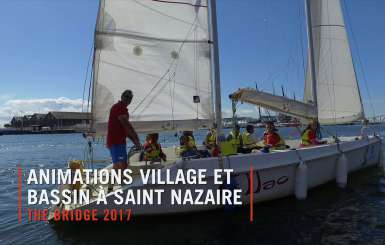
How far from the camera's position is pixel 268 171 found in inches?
324

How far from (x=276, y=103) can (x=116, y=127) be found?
18.6 feet

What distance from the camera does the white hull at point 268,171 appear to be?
7.27m

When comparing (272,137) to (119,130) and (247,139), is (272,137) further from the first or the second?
(119,130)

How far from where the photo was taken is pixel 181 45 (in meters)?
8.82

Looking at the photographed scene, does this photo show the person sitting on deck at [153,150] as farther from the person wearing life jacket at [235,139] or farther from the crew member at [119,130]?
the person wearing life jacket at [235,139]

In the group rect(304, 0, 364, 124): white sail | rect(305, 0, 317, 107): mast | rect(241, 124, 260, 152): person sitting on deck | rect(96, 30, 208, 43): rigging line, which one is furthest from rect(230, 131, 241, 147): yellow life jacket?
rect(304, 0, 364, 124): white sail

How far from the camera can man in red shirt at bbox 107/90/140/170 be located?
681cm

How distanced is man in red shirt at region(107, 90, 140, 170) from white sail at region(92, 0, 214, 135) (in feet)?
4.20

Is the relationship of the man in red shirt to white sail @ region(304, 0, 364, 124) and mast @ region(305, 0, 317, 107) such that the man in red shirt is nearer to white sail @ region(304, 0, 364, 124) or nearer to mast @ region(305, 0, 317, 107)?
mast @ region(305, 0, 317, 107)

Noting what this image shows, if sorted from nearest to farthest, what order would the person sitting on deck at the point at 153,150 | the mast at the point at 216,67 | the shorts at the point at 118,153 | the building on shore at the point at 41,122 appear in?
the shorts at the point at 118,153, the person sitting on deck at the point at 153,150, the mast at the point at 216,67, the building on shore at the point at 41,122

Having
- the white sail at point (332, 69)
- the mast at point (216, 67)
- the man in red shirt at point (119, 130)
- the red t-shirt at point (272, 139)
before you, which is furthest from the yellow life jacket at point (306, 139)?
the man in red shirt at point (119, 130)

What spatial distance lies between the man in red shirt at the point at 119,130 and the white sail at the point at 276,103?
4.38m

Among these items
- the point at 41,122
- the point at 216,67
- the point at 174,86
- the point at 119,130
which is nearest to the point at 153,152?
the point at 174,86

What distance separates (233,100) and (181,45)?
2.62m
